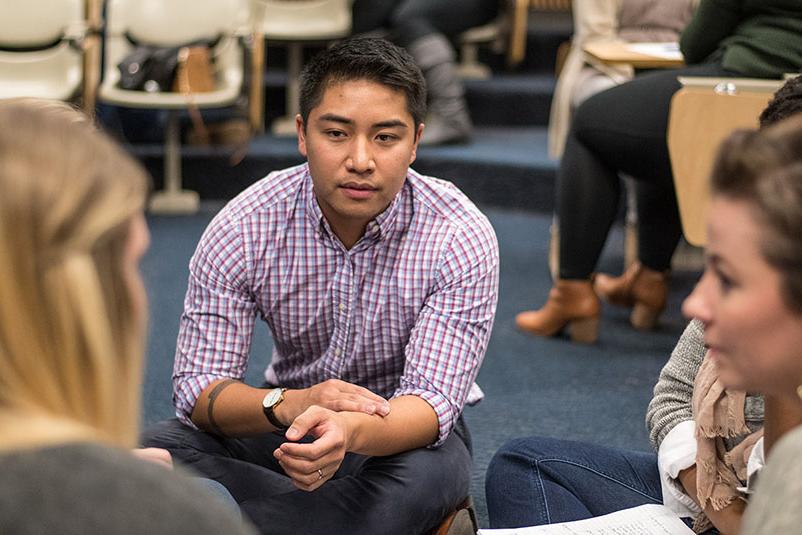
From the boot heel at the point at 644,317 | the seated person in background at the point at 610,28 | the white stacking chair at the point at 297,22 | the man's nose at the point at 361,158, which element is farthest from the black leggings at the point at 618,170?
the white stacking chair at the point at 297,22

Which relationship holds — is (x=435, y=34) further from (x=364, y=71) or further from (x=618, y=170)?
(x=364, y=71)

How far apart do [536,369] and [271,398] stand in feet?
4.21

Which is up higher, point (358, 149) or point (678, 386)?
point (358, 149)

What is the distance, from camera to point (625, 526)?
5.12ft

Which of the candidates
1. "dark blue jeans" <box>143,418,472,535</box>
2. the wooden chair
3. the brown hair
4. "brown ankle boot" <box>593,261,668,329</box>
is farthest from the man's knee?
"brown ankle boot" <box>593,261,668,329</box>

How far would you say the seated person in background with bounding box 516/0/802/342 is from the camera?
8.19ft

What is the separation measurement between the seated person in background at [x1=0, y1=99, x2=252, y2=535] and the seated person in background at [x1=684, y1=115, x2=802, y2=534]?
18.9 inches

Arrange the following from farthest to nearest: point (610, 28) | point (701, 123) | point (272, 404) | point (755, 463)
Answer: point (610, 28), point (701, 123), point (272, 404), point (755, 463)

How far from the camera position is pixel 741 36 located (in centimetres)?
254

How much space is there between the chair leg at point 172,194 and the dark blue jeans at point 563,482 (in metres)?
2.73

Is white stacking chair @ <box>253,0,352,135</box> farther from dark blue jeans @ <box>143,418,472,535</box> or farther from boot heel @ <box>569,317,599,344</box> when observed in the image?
dark blue jeans @ <box>143,418,472,535</box>

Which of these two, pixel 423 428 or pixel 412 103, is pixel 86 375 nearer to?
pixel 423 428

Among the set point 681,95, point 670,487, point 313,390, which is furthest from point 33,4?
point 670,487

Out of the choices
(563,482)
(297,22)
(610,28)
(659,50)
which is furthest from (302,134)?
(297,22)
